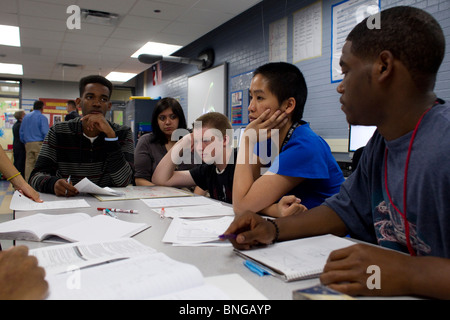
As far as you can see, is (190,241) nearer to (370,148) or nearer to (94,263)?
(94,263)

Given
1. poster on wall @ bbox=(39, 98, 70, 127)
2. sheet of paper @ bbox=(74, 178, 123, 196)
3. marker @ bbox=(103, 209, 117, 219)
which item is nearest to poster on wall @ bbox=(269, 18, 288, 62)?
sheet of paper @ bbox=(74, 178, 123, 196)

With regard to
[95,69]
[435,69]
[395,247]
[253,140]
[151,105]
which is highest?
[95,69]

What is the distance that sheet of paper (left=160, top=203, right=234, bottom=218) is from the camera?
4.19ft

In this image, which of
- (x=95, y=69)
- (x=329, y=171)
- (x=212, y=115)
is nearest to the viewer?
(x=329, y=171)

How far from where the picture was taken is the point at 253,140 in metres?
1.49

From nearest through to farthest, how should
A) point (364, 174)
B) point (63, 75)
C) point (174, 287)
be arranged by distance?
point (174, 287) < point (364, 174) < point (63, 75)

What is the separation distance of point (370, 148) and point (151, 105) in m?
6.27

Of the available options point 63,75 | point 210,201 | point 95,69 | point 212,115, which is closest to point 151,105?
point 95,69

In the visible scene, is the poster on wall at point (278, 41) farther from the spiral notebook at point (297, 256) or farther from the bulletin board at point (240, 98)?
the spiral notebook at point (297, 256)

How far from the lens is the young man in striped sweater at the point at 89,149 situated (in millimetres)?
2061

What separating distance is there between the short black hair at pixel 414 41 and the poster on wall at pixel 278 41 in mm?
3175

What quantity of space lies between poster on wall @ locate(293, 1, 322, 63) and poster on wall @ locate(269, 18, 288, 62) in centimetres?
17

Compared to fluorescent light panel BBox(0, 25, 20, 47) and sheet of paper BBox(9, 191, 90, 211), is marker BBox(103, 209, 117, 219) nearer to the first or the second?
sheet of paper BBox(9, 191, 90, 211)

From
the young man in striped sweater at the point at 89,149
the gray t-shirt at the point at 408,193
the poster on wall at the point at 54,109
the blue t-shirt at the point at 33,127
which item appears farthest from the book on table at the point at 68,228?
the poster on wall at the point at 54,109
